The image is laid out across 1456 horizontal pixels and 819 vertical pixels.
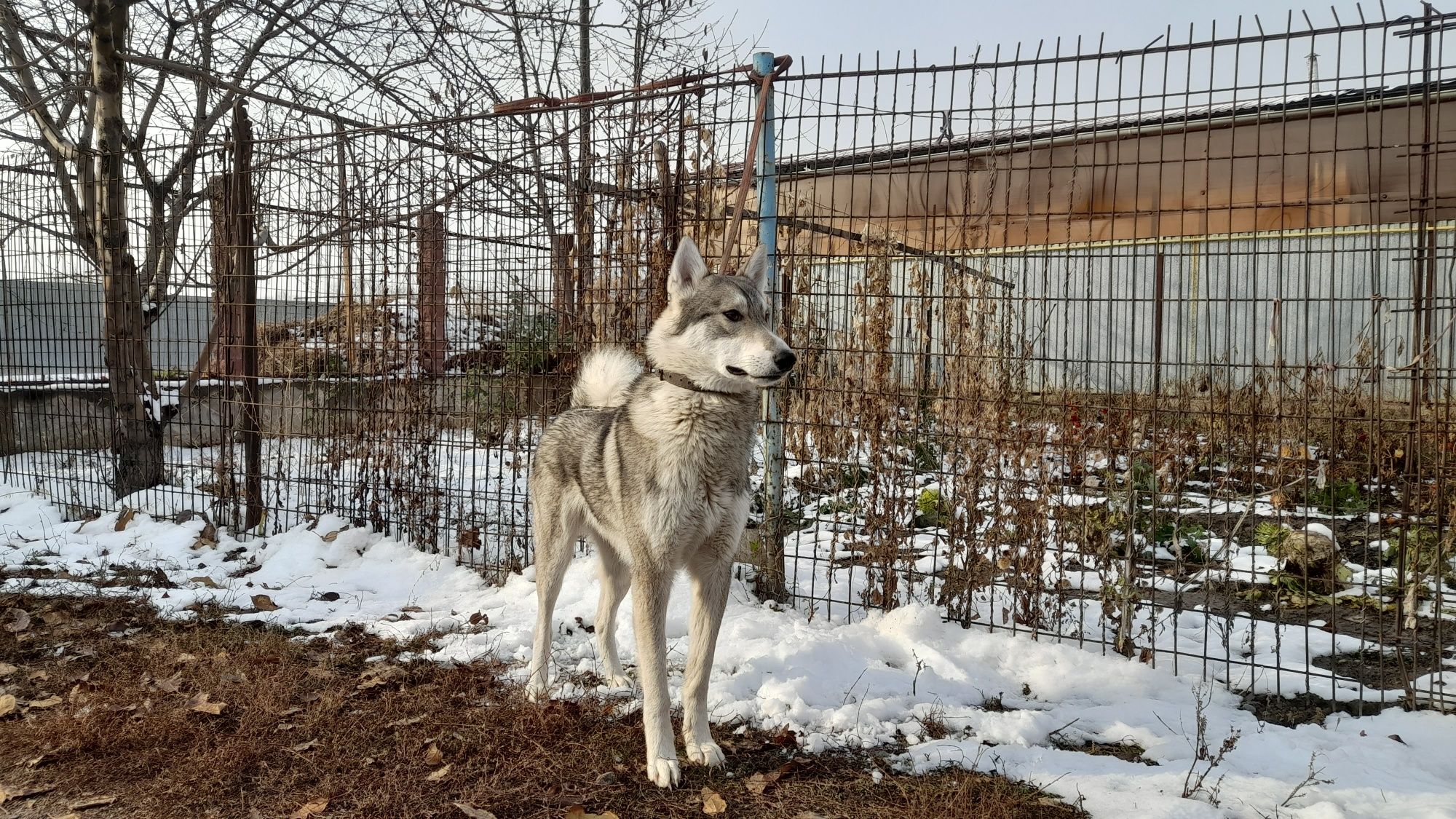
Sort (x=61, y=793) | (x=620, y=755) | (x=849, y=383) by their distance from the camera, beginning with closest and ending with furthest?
1. (x=61, y=793)
2. (x=620, y=755)
3. (x=849, y=383)

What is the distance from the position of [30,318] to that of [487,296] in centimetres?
551

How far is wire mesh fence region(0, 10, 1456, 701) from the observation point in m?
4.10

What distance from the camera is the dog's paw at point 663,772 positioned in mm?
2996

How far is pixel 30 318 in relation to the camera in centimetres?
809

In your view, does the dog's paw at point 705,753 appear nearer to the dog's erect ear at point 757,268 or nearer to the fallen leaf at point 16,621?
the dog's erect ear at point 757,268

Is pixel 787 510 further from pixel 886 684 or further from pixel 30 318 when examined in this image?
pixel 30 318

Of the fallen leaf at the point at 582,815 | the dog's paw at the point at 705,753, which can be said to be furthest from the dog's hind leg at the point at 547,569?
the fallen leaf at the point at 582,815

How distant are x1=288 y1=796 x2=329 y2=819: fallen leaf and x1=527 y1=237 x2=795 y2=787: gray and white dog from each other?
111 centimetres

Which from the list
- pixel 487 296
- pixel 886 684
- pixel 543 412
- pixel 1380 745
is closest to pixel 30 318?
pixel 487 296

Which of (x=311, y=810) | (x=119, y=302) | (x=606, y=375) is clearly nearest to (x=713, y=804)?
(x=311, y=810)

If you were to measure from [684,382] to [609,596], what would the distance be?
51.0 inches

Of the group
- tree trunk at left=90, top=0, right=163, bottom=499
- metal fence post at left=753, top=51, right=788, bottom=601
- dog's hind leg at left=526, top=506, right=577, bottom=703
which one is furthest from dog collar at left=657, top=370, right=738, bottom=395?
tree trunk at left=90, top=0, right=163, bottom=499

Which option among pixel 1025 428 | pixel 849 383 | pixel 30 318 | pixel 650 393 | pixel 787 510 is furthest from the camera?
pixel 30 318

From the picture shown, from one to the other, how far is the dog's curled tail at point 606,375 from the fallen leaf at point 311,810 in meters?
2.07
